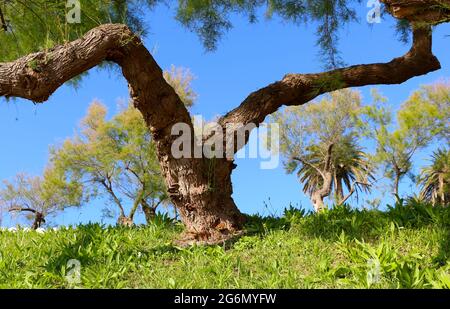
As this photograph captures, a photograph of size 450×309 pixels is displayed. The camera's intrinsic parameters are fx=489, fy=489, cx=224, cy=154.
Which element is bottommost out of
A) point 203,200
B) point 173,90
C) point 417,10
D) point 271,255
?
point 271,255

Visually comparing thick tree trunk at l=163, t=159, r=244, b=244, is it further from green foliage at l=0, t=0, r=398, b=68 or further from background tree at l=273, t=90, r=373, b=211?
background tree at l=273, t=90, r=373, b=211

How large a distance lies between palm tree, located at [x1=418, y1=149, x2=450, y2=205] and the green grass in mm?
16211

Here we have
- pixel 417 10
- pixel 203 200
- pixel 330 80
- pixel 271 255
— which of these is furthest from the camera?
pixel 330 80

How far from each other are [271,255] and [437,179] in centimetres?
1932

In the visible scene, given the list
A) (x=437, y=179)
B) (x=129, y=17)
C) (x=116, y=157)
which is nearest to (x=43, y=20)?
(x=129, y=17)

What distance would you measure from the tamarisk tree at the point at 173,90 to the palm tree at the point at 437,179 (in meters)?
15.0

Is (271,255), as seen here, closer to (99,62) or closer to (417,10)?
(99,62)

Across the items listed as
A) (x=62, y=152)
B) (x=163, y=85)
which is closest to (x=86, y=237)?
(x=163, y=85)

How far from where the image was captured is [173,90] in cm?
658

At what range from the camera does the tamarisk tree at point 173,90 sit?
18.1ft

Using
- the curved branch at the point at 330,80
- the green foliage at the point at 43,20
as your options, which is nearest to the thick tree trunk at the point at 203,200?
the curved branch at the point at 330,80

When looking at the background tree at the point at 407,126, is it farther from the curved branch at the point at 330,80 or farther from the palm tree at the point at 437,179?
the curved branch at the point at 330,80

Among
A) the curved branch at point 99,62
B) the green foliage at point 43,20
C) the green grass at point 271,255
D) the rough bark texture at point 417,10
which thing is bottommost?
the green grass at point 271,255

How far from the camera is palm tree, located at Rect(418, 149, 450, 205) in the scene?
70.2 feet
